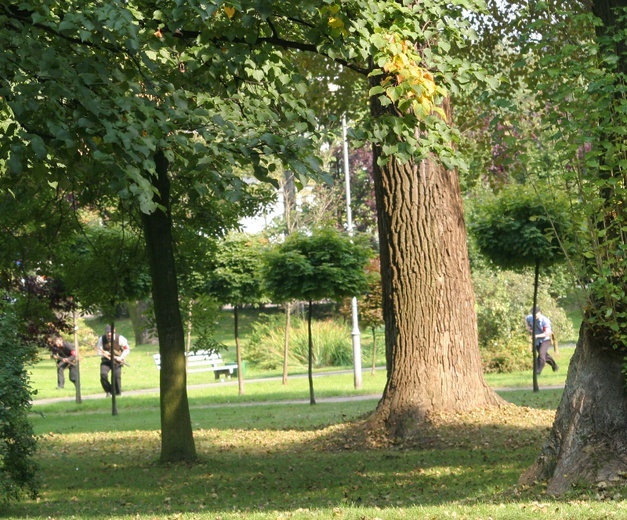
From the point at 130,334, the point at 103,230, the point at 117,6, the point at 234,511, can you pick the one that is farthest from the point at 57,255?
the point at 130,334

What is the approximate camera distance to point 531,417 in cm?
1305

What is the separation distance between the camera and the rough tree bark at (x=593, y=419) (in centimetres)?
780

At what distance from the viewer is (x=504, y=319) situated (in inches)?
1072

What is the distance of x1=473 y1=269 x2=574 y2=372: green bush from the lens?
27.0m

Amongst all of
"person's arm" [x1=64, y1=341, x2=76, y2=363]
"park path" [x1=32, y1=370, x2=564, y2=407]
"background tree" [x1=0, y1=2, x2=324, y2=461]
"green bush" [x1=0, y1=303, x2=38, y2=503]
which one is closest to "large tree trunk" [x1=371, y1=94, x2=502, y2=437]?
"background tree" [x1=0, y1=2, x2=324, y2=461]

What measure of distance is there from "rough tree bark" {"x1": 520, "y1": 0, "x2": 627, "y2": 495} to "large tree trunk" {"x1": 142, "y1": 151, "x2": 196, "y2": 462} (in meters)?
5.06

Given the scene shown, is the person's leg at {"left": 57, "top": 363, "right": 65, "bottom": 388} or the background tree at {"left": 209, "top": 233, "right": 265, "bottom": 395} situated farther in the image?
the person's leg at {"left": 57, "top": 363, "right": 65, "bottom": 388}

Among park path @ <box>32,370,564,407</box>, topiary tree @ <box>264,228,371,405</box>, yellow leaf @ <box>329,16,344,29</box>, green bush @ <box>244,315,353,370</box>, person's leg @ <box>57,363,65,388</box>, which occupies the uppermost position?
yellow leaf @ <box>329,16,344,29</box>

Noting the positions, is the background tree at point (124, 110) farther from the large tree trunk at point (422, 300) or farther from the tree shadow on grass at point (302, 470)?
the large tree trunk at point (422, 300)

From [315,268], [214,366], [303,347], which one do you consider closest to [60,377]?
[214,366]

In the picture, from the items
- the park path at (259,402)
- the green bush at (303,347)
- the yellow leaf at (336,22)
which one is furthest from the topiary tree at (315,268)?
the green bush at (303,347)

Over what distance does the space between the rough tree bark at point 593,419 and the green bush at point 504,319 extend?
1893 centimetres

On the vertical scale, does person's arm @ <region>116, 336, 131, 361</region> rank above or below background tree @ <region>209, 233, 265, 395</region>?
below

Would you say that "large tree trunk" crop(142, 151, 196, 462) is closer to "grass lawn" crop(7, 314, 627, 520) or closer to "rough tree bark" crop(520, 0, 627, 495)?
"grass lawn" crop(7, 314, 627, 520)
